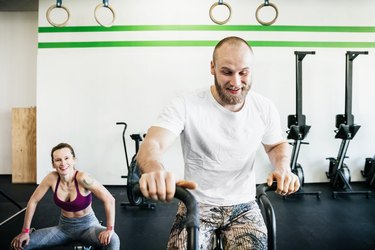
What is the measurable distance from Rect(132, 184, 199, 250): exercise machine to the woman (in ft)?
3.82

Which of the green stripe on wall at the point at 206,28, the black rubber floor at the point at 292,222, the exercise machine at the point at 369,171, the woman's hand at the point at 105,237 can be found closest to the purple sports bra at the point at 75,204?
the woman's hand at the point at 105,237

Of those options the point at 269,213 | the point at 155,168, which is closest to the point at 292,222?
the point at 269,213

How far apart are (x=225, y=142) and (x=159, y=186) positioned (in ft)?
1.92

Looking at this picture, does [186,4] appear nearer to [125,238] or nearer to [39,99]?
[39,99]

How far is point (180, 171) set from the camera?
13.9 ft

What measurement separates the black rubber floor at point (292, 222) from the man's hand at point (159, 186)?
1885 millimetres

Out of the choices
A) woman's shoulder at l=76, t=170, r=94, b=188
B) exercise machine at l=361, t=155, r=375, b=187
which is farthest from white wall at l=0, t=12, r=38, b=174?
exercise machine at l=361, t=155, r=375, b=187

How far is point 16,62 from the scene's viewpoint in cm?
469

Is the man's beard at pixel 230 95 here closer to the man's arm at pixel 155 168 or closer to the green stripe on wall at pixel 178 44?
the man's arm at pixel 155 168

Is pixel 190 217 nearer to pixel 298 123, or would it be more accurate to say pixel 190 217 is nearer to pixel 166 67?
pixel 298 123

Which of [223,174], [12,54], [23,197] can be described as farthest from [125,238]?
[12,54]

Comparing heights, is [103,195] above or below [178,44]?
below

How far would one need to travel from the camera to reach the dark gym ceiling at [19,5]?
13.8 feet

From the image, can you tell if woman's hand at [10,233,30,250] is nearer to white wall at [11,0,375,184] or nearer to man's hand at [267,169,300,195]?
man's hand at [267,169,300,195]
